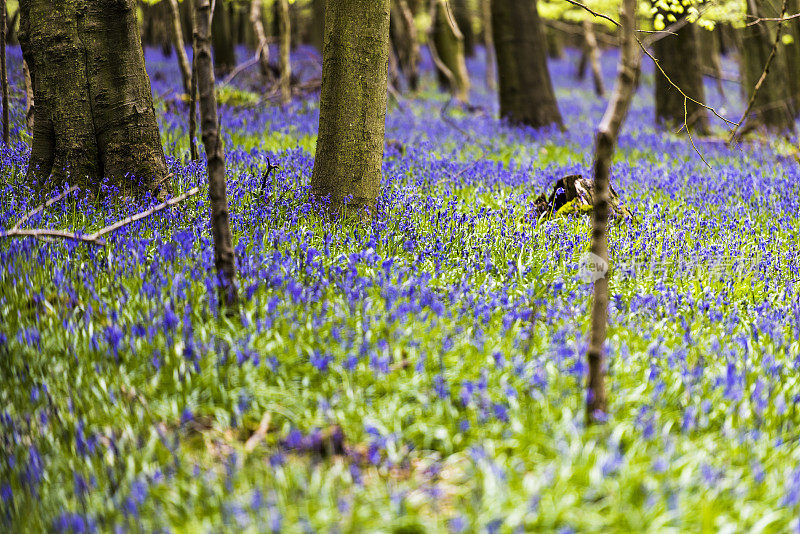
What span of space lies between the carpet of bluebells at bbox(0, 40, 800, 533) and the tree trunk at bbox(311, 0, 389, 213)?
37 centimetres

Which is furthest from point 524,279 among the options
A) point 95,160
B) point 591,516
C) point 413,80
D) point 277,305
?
point 413,80

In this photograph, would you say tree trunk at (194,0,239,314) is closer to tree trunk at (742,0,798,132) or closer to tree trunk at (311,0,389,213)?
tree trunk at (311,0,389,213)

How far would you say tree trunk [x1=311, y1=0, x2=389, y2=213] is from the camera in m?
5.45

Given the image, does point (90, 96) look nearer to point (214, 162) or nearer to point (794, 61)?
point (214, 162)

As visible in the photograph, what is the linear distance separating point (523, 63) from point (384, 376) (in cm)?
1001

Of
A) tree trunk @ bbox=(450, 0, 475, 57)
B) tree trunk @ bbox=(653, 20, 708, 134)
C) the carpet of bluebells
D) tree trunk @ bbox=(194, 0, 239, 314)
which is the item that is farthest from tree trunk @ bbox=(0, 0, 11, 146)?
tree trunk @ bbox=(450, 0, 475, 57)

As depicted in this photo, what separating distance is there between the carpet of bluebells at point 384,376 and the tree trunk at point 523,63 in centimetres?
664

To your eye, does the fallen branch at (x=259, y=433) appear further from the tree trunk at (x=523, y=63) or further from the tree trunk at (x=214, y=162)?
the tree trunk at (x=523, y=63)


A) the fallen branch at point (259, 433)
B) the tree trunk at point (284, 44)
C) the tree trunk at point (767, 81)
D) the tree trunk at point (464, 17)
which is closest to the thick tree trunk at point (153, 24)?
the tree trunk at point (464, 17)

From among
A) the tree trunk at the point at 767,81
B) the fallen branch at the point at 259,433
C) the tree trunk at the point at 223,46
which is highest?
the tree trunk at the point at 223,46

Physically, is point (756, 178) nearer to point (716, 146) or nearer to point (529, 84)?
point (716, 146)

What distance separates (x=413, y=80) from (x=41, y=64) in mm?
12958

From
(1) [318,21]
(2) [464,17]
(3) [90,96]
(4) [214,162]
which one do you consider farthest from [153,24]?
(4) [214,162]

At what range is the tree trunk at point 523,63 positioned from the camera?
472 inches
